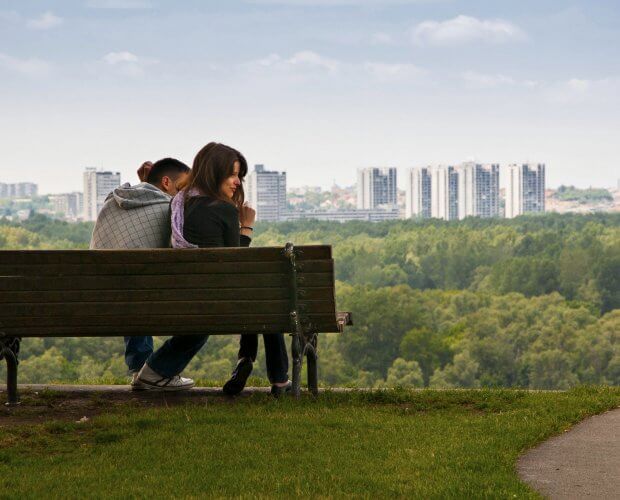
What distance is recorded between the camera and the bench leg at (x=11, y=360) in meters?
6.89

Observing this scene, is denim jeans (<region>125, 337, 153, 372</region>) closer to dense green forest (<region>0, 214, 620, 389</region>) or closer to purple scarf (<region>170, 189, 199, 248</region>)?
purple scarf (<region>170, 189, 199, 248</region>)

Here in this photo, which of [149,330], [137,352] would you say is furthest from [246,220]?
[137,352]

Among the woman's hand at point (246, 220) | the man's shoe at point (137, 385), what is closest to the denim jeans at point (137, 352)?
the man's shoe at point (137, 385)

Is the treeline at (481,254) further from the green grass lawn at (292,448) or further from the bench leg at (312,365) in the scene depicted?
the green grass lawn at (292,448)

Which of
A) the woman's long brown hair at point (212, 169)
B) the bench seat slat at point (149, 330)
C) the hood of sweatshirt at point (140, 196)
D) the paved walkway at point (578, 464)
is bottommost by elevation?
the paved walkway at point (578, 464)

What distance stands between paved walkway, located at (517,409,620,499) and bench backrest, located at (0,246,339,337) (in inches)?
55.0

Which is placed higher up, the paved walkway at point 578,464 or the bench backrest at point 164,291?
the bench backrest at point 164,291

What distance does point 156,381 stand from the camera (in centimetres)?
732

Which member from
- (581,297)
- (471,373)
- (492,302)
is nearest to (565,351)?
(471,373)

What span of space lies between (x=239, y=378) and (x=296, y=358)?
539mm

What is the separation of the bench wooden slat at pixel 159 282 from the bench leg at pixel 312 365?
455mm

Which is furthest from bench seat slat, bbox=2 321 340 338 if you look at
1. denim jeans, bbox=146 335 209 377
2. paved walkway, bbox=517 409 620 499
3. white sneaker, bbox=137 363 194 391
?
paved walkway, bbox=517 409 620 499

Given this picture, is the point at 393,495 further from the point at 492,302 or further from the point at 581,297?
the point at 581,297

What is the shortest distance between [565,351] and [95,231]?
90860 mm
